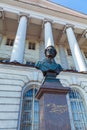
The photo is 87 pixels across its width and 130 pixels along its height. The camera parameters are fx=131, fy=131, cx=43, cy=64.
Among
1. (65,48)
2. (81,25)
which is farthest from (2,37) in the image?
(81,25)

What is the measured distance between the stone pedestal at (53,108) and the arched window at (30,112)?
3.42 meters

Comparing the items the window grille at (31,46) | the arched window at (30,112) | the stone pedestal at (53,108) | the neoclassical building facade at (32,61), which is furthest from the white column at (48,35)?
the stone pedestal at (53,108)

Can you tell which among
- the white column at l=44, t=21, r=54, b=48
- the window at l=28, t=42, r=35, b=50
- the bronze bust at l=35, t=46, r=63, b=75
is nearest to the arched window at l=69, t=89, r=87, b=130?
the bronze bust at l=35, t=46, r=63, b=75

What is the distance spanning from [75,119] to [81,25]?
13410 mm

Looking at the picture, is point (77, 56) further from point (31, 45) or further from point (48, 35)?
point (31, 45)

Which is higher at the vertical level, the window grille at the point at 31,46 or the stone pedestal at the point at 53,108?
the window grille at the point at 31,46

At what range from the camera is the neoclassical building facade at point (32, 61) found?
→ 7033 millimetres

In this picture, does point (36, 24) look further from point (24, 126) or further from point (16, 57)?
point (24, 126)

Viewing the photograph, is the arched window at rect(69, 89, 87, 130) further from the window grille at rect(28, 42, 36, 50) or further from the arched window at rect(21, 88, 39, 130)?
the window grille at rect(28, 42, 36, 50)

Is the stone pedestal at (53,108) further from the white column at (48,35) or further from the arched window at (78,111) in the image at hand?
the white column at (48,35)

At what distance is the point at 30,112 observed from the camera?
7551 mm

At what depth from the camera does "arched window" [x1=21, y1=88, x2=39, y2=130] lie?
6.95 meters

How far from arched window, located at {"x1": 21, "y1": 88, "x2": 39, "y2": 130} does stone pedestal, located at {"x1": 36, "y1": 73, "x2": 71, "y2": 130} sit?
11.2 feet

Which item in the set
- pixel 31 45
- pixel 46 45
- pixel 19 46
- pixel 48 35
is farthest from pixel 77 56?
pixel 31 45
